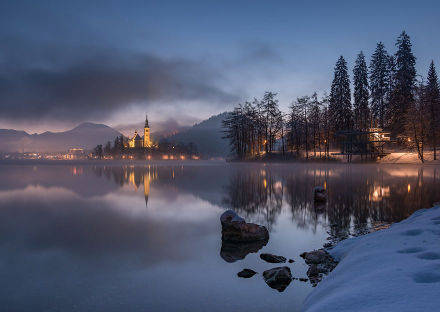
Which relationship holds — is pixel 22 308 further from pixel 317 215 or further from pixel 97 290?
pixel 317 215

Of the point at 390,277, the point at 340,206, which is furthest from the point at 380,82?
the point at 390,277

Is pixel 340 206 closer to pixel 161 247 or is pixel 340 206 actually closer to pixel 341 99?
pixel 161 247

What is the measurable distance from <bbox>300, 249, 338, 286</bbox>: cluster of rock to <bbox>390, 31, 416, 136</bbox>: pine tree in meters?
56.4

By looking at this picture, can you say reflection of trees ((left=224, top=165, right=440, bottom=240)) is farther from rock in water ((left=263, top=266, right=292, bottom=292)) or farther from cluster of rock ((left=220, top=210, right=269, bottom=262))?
rock in water ((left=263, top=266, right=292, bottom=292))

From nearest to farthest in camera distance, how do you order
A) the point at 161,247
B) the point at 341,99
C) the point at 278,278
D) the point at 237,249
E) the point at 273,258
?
the point at 278,278
the point at 273,258
the point at 237,249
the point at 161,247
the point at 341,99

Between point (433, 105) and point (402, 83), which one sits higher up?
point (402, 83)

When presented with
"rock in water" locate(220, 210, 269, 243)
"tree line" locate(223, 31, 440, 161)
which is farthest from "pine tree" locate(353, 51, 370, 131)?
"rock in water" locate(220, 210, 269, 243)

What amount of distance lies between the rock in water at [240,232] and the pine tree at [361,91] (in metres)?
67.2

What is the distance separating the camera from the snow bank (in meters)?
3.25

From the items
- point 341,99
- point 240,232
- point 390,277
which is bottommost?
point 240,232

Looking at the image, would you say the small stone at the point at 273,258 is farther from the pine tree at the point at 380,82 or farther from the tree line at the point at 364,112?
the pine tree at the point at 380,82

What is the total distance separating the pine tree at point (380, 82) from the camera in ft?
212

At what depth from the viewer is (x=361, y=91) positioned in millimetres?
68000

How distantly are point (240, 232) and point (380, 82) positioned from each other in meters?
69.5
